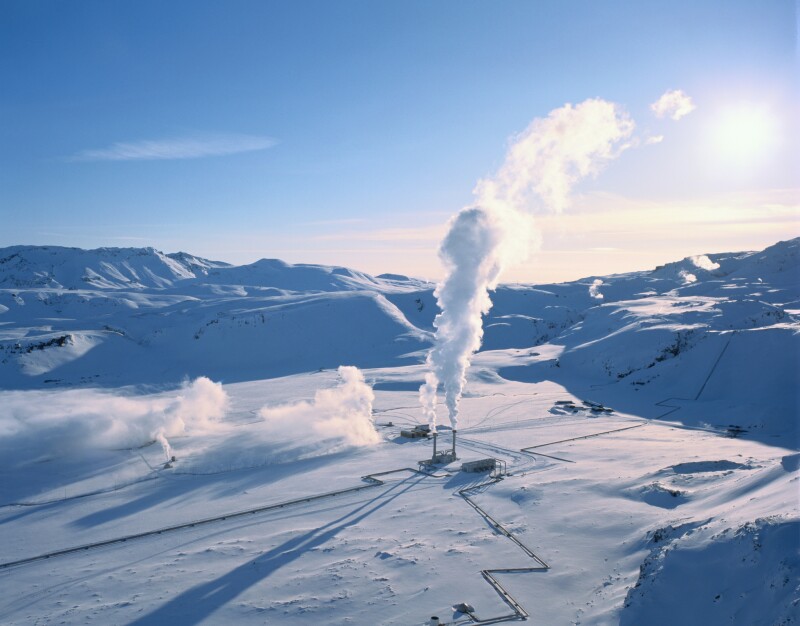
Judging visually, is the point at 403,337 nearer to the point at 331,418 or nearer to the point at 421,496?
the point at 331,418

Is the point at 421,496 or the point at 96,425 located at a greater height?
the point at 96,425

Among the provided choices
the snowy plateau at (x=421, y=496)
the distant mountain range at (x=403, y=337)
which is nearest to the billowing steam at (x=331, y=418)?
the snowy plateau at (x=421, y=496)

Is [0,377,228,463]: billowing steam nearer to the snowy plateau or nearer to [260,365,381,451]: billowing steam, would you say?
the snowy plateau

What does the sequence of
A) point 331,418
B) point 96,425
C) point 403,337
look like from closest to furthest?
point 96,425, point 331,418, point 403,337

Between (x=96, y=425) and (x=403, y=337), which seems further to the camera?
(x=403, y=337)

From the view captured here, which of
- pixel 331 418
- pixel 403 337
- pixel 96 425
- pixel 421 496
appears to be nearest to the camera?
pixel 421 496

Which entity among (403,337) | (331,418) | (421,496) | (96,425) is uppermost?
(403,337)

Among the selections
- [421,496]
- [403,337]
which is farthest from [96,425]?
[403,337]
